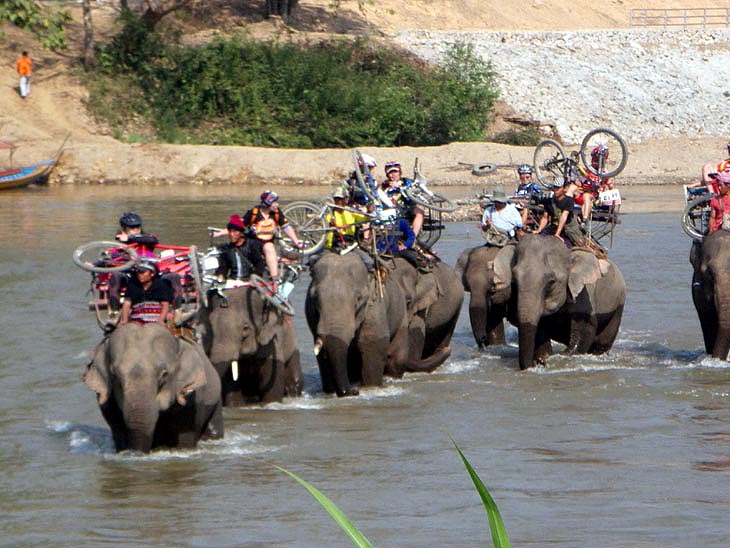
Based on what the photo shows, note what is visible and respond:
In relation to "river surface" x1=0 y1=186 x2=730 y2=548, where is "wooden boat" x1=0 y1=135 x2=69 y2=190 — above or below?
above

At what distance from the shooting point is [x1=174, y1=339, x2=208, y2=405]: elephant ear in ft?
34.7

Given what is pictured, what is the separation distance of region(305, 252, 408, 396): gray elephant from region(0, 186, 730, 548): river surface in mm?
287

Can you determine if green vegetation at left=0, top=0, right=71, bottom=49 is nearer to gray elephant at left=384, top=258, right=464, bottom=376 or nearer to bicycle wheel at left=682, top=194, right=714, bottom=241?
gray elephant at left=384, top=258, right=464, bottom=376

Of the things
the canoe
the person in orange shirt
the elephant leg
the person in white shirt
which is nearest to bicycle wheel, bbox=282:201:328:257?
the person in white shirt

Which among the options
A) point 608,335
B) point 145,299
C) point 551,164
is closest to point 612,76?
point 551,164

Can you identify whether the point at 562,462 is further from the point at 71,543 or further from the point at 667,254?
the point at 667,254

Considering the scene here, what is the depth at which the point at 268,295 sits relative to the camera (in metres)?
12.4

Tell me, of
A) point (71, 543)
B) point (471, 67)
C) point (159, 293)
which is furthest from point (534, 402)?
point (471, 67)

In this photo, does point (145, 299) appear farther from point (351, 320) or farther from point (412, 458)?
point (351, 320)

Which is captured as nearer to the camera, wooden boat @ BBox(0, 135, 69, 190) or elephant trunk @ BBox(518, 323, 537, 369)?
elephant trunk @ BBox(518, 323, 537, 369)

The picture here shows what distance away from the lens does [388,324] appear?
1412 cm

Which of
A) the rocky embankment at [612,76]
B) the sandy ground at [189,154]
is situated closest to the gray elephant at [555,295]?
the sandy ground at [189,154]

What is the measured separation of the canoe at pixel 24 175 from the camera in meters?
36.0

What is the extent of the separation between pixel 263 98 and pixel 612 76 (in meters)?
14.8
